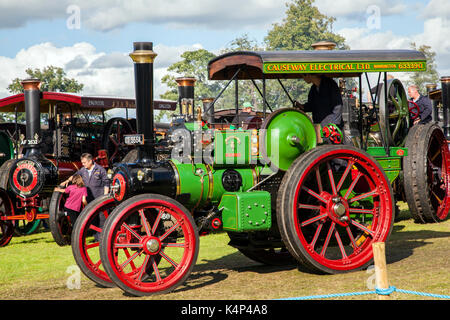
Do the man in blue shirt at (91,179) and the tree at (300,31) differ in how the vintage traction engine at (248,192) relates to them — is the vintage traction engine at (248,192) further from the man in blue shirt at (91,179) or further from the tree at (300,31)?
the tree at (300,31)

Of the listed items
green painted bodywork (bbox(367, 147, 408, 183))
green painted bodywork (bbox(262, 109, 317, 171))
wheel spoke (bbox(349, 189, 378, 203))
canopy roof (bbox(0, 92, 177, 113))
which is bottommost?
wheel spoke (bbox(349, 189, 378, 203))

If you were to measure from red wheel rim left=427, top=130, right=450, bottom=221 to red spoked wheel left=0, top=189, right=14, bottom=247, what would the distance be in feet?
19.3

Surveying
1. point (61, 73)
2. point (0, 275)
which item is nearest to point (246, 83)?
point (61, 73)

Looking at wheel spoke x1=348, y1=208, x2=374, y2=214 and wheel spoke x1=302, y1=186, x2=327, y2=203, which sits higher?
wheel spoke x1=302, y1=186, x2=327, y2=203

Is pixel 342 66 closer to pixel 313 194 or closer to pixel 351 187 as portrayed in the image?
pixel 351 187

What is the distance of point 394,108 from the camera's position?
321 inches

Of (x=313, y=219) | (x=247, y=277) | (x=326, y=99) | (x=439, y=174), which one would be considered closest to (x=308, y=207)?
(x=313, y=219)

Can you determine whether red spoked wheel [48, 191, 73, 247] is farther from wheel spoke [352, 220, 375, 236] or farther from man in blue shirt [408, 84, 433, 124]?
man in blue shirt [408, 84, 433, 124]

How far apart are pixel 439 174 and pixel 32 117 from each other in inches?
245

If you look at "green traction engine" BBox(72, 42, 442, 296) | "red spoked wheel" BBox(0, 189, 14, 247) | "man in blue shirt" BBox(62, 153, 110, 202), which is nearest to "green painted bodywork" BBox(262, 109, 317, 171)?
"green traction engine" BBox(72, 42, 442, 296)

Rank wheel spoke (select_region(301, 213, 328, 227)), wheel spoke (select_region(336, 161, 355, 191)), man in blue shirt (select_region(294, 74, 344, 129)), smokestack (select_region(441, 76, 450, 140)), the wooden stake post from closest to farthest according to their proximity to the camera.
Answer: the wooden stake post → wheel spoke (select_region(301, 213, 328, 227)) → wheel spoke (select_region(336, 161, 355, 191)) → man in blue shirt (select_region(294, 74, 344, 129)) → smokestack (select_region(441, 76, 450, 140))

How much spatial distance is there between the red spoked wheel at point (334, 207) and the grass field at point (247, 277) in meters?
0.23

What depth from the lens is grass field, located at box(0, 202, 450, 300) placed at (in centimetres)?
475

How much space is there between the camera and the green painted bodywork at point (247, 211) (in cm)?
513
